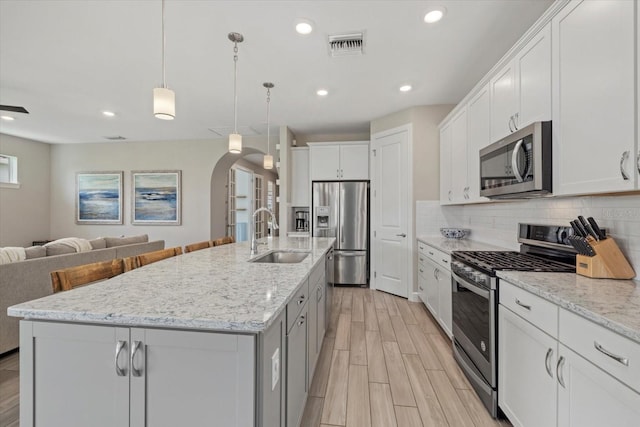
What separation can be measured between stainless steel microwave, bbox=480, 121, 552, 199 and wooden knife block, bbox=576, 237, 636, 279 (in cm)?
39

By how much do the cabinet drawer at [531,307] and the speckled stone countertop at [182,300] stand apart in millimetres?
1115

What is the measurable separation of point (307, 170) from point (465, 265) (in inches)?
138

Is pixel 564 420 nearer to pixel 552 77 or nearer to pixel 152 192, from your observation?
pixel 552 77

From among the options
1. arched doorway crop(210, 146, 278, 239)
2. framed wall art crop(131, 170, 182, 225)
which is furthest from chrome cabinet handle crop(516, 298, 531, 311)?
framed wall art crop(131, 170, 182, 225)

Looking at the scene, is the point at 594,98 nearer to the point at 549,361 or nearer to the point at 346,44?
the point at 549,361

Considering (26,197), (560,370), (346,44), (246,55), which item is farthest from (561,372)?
(26,197)

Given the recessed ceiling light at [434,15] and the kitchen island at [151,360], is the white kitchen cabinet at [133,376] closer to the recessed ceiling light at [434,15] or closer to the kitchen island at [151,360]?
the kitchen island at [151,360]

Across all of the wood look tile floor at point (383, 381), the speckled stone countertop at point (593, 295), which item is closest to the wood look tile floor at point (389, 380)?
the wood look tile floor at point (383, 381)

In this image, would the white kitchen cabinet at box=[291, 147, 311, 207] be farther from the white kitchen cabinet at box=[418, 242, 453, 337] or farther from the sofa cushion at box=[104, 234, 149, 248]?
the sofa cushion at box=[104, 234, 149, 248]

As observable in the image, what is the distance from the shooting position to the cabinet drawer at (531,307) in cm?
122

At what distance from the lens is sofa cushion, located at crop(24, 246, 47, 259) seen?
267cm

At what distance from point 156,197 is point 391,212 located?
4.75 m

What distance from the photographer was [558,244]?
1.89 meters

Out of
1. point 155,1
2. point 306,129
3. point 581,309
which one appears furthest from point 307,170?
point 581,309
